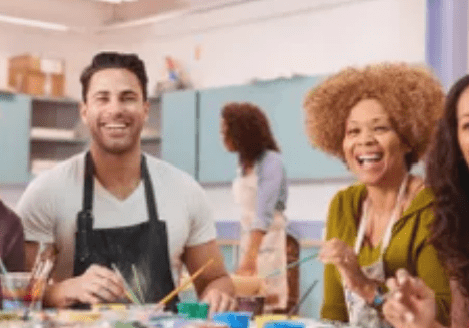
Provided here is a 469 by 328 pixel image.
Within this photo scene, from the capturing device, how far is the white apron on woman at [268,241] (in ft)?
18.5

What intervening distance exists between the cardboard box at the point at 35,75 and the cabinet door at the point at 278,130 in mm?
1609

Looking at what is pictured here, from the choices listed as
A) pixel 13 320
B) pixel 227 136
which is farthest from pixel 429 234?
pixel 227 136

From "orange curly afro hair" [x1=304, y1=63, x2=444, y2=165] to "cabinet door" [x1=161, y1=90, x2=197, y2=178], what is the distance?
4.58 meters

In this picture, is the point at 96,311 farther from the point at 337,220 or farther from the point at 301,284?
the point at 301,284

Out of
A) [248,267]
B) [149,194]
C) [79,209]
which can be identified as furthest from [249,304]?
[248,267]

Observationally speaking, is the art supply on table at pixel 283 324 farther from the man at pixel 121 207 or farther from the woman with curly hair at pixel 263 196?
the woman with curly hair at pixel 263 196

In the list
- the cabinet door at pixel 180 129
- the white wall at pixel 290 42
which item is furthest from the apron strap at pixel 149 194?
the cabinet door at pixel 180 129

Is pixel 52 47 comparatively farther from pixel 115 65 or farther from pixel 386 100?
pixel 386 100

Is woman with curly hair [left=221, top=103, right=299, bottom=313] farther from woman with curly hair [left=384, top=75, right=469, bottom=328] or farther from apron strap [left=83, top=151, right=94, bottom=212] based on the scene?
woman with curly hair [left=384, top=75, right=469, bottom=328]

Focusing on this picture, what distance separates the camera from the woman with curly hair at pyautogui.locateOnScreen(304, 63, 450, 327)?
2572 mm

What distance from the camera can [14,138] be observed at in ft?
26.5

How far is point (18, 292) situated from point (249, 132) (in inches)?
148

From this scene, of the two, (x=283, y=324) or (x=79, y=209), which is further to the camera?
(x=79, y=209)

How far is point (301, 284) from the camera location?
21.8ft
